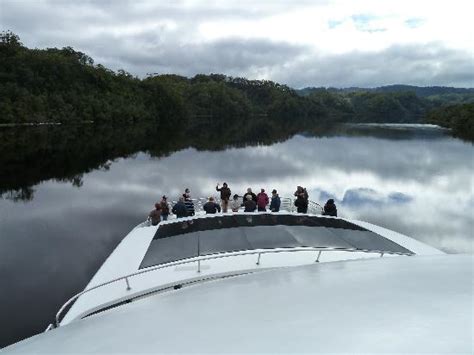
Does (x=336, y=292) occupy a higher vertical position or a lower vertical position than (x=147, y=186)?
higher

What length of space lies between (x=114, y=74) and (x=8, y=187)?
113 meters

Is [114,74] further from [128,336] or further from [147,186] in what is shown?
[128,336]

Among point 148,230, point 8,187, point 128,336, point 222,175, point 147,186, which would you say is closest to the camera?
point 128,336

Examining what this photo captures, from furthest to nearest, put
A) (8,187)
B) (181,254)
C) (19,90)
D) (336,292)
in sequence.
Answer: (19,90) → (8,187) → (181,254) → (336,292)

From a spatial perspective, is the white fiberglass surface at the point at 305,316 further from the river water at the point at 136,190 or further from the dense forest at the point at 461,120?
the dense forest at the point at 461,120

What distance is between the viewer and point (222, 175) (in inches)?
1984

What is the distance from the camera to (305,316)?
4.02 m

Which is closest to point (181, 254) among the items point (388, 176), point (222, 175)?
point (222, 175)

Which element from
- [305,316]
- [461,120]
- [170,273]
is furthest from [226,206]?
[461,120]

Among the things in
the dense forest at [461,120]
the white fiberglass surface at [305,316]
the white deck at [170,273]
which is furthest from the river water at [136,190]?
the dense forest at [461,120]

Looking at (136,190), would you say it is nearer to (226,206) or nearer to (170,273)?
(226,206)

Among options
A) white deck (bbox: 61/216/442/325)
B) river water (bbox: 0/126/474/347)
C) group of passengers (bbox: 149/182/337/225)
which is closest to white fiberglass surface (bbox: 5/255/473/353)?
white deck (bbox: 61/216/442/325)

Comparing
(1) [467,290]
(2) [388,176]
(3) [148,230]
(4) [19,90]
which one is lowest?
(2) [388,176]

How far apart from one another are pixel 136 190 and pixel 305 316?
38.0 metres
